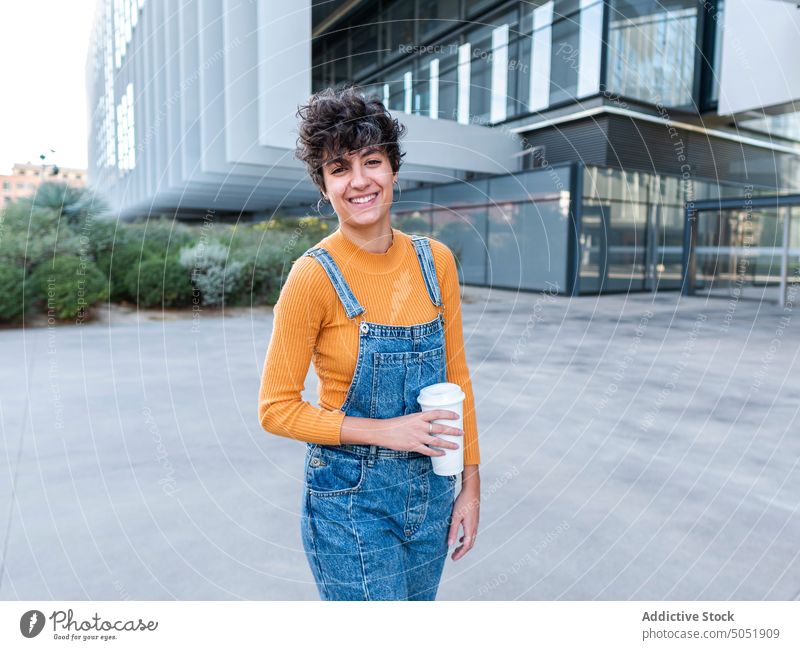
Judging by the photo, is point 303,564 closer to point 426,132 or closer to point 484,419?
point 484,419

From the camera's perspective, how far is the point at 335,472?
5.16ft

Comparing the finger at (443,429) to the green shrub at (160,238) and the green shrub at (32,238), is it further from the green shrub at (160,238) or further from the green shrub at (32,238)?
the green shrub at (160,238)

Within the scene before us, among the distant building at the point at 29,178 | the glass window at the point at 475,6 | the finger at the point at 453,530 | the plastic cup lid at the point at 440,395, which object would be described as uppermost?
the glass window at the point at 475,6

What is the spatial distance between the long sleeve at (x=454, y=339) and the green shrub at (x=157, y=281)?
38.2 ft

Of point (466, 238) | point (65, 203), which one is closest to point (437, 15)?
point (466, 238)

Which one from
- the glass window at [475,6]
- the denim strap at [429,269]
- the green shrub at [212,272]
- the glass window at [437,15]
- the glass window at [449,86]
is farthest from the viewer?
the glass window at [437,15]

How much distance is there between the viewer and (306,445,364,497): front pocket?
1564 mm

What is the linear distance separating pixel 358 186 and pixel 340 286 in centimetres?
26

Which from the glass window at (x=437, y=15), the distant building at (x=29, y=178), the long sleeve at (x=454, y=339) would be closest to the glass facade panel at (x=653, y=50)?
the glass window at (x=437, y=15)

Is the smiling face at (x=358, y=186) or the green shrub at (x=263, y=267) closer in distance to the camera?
the smiling face at (x=358, y=186)

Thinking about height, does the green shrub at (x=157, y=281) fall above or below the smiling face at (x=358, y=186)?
below

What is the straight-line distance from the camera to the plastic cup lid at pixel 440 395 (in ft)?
5.06

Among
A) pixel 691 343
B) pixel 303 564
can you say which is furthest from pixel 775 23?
pixel 303 564

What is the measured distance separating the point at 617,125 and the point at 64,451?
16585mm
